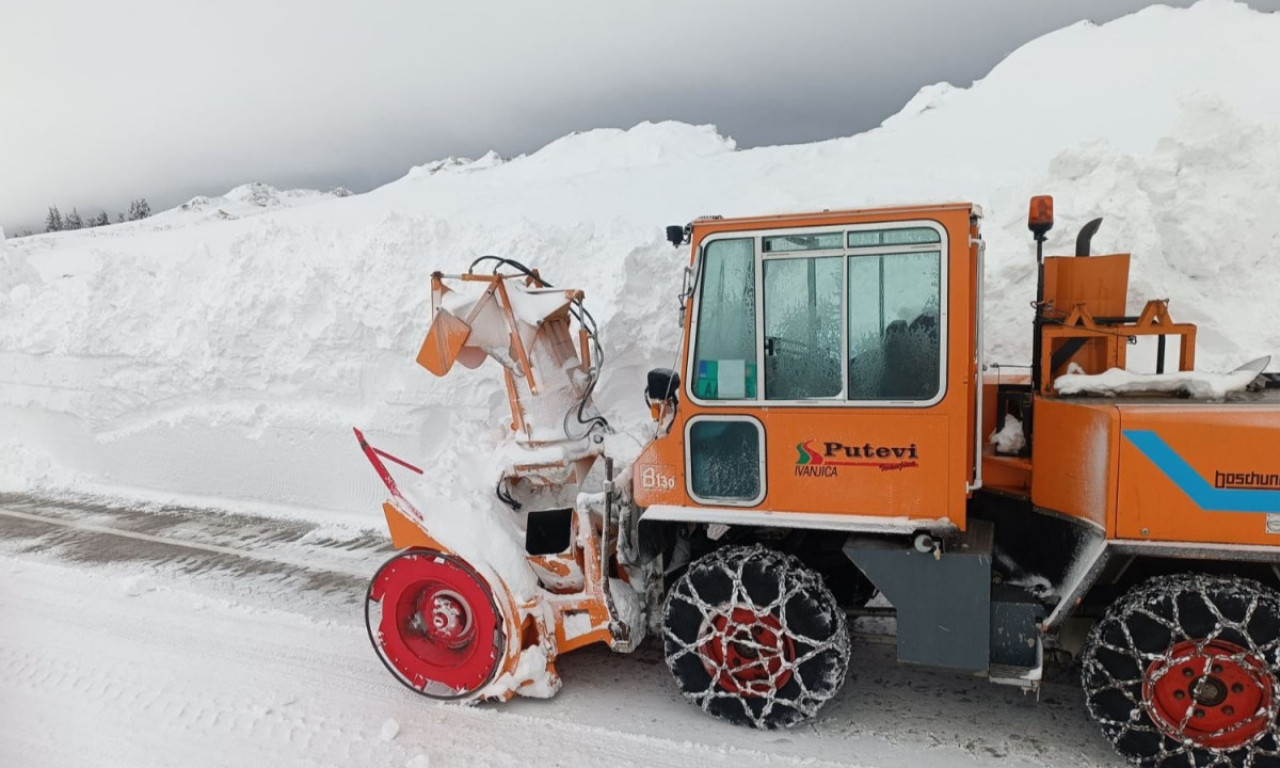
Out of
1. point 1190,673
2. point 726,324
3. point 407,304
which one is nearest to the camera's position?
point 1190,673

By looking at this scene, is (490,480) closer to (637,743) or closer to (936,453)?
(637,743)

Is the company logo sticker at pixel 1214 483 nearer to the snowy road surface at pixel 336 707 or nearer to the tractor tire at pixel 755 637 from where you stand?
the snowy road surface at pixel 336 707

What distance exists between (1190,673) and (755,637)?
183 cm

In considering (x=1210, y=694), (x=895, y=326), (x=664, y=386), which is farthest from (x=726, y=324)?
(x=1210, y=694)

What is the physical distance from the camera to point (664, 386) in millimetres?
4023

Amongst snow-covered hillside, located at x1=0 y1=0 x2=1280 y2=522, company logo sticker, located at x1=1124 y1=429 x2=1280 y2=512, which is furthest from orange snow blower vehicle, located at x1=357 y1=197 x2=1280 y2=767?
snow-covered hillside, located at x1=0 y1=0 x2=1280 y2=522

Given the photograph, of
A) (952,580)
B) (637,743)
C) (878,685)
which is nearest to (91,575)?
(637,743)

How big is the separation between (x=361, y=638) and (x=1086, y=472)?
4142 mm

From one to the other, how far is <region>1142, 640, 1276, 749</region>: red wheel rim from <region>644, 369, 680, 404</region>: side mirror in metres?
2.37

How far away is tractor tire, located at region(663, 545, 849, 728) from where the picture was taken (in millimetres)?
3859

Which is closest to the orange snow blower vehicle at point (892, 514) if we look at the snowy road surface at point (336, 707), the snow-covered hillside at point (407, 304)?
the snowy road surface at point (336, 707)

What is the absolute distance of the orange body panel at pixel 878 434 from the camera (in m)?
3.47

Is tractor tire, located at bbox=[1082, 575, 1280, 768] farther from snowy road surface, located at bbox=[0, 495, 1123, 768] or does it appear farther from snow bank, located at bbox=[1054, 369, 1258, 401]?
snow bank, located at bbox=[1054, 369, 1258, 401]

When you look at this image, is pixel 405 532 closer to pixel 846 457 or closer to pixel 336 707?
pixel 336 707
